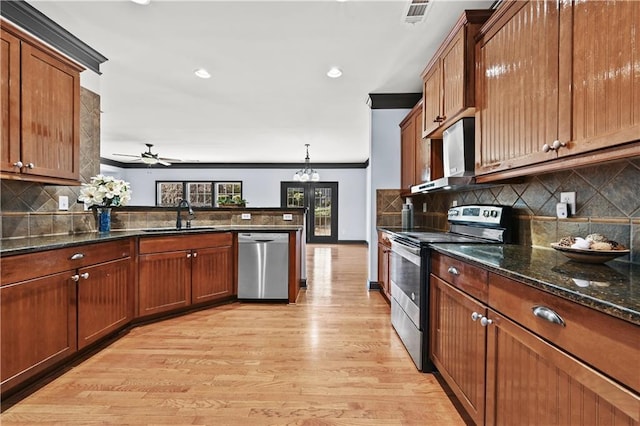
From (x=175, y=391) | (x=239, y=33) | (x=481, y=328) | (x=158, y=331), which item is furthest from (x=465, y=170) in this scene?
(x=158, y=331)

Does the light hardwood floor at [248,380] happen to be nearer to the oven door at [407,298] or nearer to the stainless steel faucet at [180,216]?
the oven door at [407,298]

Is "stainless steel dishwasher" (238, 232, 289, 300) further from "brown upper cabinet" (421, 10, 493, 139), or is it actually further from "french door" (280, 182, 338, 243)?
"french door" (280, 182, 338, 243)

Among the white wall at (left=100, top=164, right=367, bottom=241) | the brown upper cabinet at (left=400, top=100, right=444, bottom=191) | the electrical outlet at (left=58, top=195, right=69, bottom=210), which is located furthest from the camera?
the white wall at (left=100, top=164, right=367, bottom=241)

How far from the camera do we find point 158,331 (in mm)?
2732

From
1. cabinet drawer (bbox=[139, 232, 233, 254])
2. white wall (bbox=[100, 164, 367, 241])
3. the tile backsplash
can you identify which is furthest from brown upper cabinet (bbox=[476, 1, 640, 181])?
white wall (bbox=[100, 164, 367, 241])

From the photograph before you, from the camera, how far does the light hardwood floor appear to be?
5.31 feet

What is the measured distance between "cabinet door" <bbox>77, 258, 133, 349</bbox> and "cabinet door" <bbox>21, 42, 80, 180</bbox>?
78 centimetres

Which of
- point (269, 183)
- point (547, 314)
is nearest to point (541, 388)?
point (547, 314)

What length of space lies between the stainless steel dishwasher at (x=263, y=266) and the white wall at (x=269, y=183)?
19.9 ft

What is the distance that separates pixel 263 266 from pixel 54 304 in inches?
76.1

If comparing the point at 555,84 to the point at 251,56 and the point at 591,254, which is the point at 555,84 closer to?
the point at 591,254

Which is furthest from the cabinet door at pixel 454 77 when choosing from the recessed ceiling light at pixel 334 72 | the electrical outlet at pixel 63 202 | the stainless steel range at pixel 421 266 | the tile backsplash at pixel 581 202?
the electrical outlet at pixel 63 202

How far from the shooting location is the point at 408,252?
225 cm

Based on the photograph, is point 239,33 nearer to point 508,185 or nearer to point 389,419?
point 508,185
